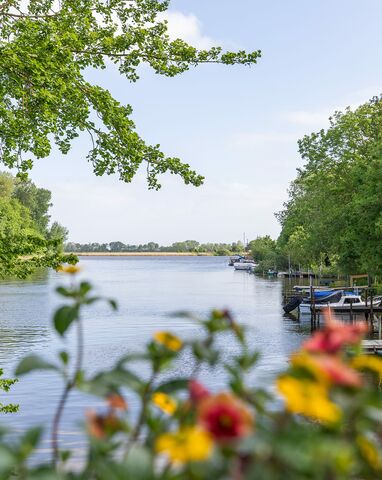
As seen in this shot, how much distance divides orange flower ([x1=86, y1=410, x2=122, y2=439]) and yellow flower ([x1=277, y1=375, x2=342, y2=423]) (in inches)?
19.2

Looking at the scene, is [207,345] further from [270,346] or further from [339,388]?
[270,346]

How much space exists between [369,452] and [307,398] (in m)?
0.35

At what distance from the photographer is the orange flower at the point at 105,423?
145 centimetres

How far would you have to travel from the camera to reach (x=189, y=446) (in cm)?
111

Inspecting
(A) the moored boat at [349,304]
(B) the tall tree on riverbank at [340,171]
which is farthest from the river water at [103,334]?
(B) the tall tree on riverbank at [340,171]

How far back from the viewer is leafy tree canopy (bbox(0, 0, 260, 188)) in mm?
9164

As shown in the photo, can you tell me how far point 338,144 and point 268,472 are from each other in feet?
140

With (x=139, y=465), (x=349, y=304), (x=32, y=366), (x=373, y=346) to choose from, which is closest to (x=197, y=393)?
(x=139, y=465)

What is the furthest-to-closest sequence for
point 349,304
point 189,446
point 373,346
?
point 349,304
point 373,346
point 189,446

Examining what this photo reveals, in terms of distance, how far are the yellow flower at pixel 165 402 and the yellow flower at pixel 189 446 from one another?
17.5 inches

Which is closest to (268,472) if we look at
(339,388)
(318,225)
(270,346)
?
(339,388)

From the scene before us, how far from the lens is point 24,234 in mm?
9867

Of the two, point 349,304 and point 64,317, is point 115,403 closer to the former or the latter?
point 64,317

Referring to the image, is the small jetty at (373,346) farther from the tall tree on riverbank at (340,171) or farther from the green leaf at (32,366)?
the green leaf at (32,366)
